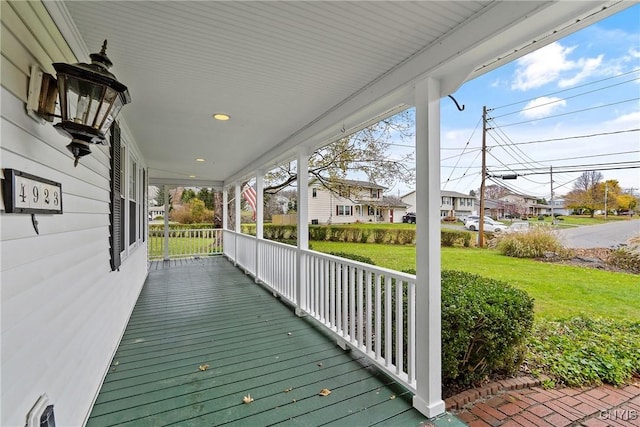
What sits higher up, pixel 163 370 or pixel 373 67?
pixel 373 67

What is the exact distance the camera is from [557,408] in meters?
2.25

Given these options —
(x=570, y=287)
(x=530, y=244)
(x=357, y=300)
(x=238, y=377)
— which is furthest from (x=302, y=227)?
(x=530, y=244)

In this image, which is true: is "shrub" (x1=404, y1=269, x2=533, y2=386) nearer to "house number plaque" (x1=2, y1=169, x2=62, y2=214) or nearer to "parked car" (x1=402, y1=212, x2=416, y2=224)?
"house number plaque" (x1=2, y1=169, x2=62, y2=214)

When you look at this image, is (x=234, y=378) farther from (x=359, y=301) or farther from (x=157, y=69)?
(x=157, y=69)

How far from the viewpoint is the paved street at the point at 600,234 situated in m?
3.63

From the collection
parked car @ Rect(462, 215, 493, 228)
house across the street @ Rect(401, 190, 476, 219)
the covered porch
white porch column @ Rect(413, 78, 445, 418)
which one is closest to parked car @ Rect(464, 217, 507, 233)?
parked car @ Rect(462, 215, 493, 228)

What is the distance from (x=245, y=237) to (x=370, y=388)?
5.34 meters

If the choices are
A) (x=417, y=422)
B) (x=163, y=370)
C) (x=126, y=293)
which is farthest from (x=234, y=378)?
(x=126, y=293)

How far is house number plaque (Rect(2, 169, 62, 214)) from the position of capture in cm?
107

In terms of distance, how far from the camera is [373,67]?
2.27 metres

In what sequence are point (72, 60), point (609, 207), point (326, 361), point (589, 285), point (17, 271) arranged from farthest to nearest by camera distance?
1. point (589, 285)
2. point (609, 207)
3. point (326, 361)
4. point (72, 60)
5. point (17, 271)

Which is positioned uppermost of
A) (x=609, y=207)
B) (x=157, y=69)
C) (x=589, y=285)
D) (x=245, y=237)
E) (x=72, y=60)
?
(x=157, y=69)

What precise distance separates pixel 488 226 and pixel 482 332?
520 cm

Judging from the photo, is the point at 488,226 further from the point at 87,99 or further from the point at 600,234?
the point at 87,99
